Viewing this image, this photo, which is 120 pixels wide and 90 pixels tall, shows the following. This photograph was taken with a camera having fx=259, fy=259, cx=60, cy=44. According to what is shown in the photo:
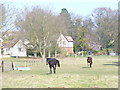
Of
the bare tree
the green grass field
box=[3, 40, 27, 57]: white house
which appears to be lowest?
the green grass field

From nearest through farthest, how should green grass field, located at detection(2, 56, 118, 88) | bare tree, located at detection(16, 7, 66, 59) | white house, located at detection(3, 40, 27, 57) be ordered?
green grass field, located at detection(2, 56, 118, 88), bare tree, located at detection(16, 7, 66, 59), white house, located at detection(3, 40, 27, 57)

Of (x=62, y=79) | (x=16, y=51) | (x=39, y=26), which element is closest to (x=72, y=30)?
(x=16, y=51)

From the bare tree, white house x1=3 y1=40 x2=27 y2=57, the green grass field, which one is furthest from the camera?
white house x1=3 y1=40 x2=27 y2=57

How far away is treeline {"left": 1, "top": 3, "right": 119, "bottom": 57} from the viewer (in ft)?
171

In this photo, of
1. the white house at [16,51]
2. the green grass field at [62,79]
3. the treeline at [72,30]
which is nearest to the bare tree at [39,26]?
the treeline at [72,30]

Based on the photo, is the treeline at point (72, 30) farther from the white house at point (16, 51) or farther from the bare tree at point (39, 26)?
the white house at point (16, 51)

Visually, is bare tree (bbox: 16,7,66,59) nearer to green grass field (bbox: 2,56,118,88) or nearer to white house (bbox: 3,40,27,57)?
white house (bbox: 3,40,27,57)

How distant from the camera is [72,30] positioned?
8988cm

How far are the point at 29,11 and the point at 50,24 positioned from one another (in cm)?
503

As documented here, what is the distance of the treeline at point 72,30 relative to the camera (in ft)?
171

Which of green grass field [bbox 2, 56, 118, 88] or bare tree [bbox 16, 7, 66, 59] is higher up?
bare tree [bbox 16, 7, 66, 59]

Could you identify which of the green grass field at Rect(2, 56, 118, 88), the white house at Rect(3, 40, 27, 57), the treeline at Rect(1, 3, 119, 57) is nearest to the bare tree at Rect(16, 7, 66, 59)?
the treeline at Rect(1, 3, 119, 57)

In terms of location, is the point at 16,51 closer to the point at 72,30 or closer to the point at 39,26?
the point at 39,26

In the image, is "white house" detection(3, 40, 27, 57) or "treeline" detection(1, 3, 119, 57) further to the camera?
"white house" detection(3, 40, 27, 57)
